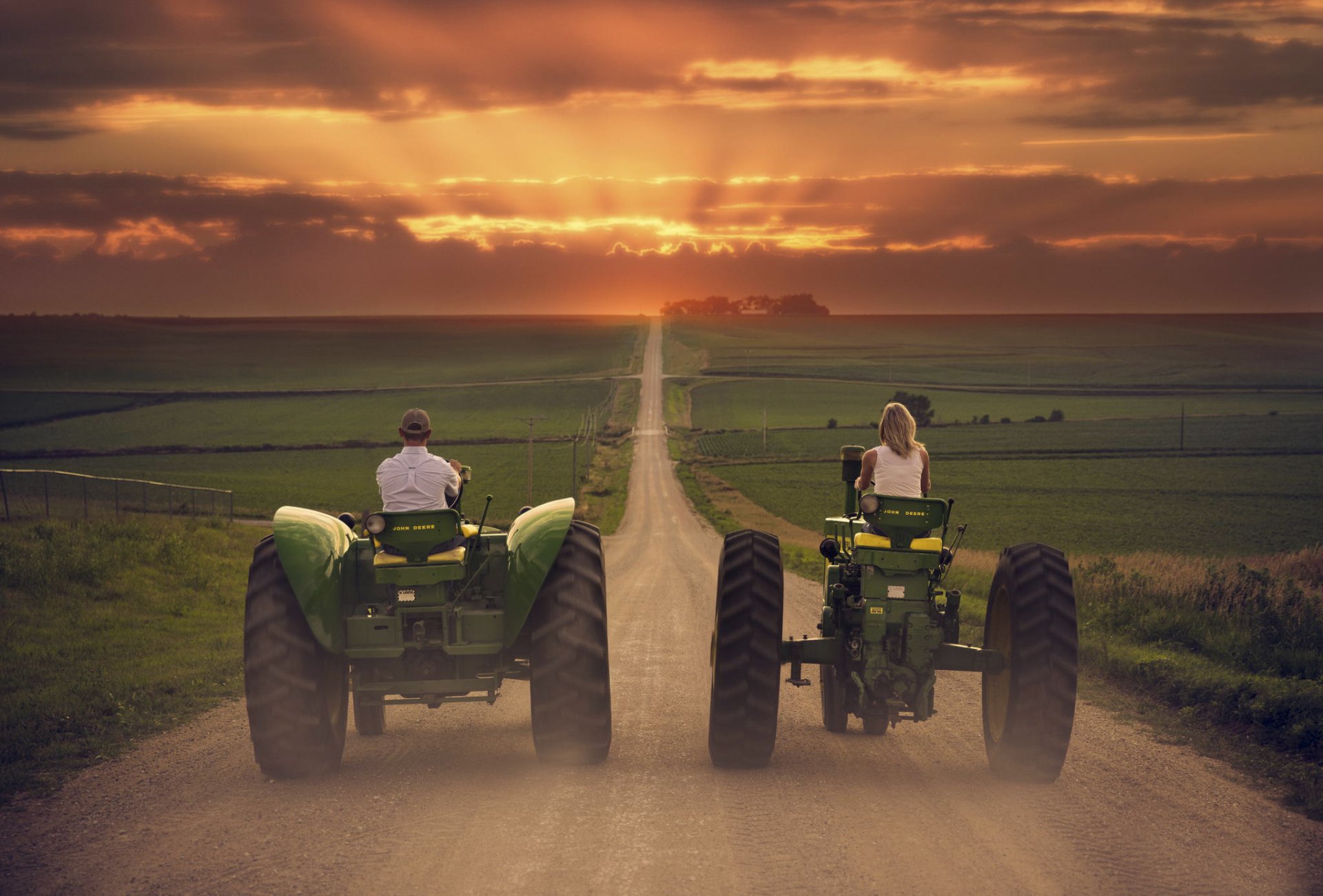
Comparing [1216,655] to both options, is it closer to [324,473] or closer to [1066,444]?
[324,473]

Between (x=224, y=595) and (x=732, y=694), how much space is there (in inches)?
585

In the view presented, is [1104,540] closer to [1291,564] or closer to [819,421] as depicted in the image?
[1291,564]

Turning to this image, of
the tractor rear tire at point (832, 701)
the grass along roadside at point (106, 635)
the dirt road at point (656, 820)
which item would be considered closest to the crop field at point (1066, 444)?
the grass along roadside at point (106, 635)

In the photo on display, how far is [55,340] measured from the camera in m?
190

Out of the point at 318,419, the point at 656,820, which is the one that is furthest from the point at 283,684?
the point at 318,419

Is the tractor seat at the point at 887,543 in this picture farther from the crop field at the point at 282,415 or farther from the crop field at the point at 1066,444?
the crop field at the point at 1066,444

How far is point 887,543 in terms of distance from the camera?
8312mm

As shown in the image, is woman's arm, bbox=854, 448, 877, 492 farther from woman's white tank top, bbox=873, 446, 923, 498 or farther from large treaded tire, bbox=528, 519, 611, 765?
large treaded tire, bbox=528, 519, 611, 765

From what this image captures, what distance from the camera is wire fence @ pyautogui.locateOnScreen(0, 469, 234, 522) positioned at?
93.0ft

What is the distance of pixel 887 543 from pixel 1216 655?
739cm

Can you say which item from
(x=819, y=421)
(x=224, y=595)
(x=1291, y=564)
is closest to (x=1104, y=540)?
(x=1291, y=564)

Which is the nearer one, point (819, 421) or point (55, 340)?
point (819, 421)

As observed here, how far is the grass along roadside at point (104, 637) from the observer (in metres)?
9.66

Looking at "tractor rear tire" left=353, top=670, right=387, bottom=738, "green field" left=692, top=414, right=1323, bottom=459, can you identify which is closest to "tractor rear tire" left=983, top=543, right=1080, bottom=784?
"tractor rear tire" left=353, top=670, right=387, bottom=738
